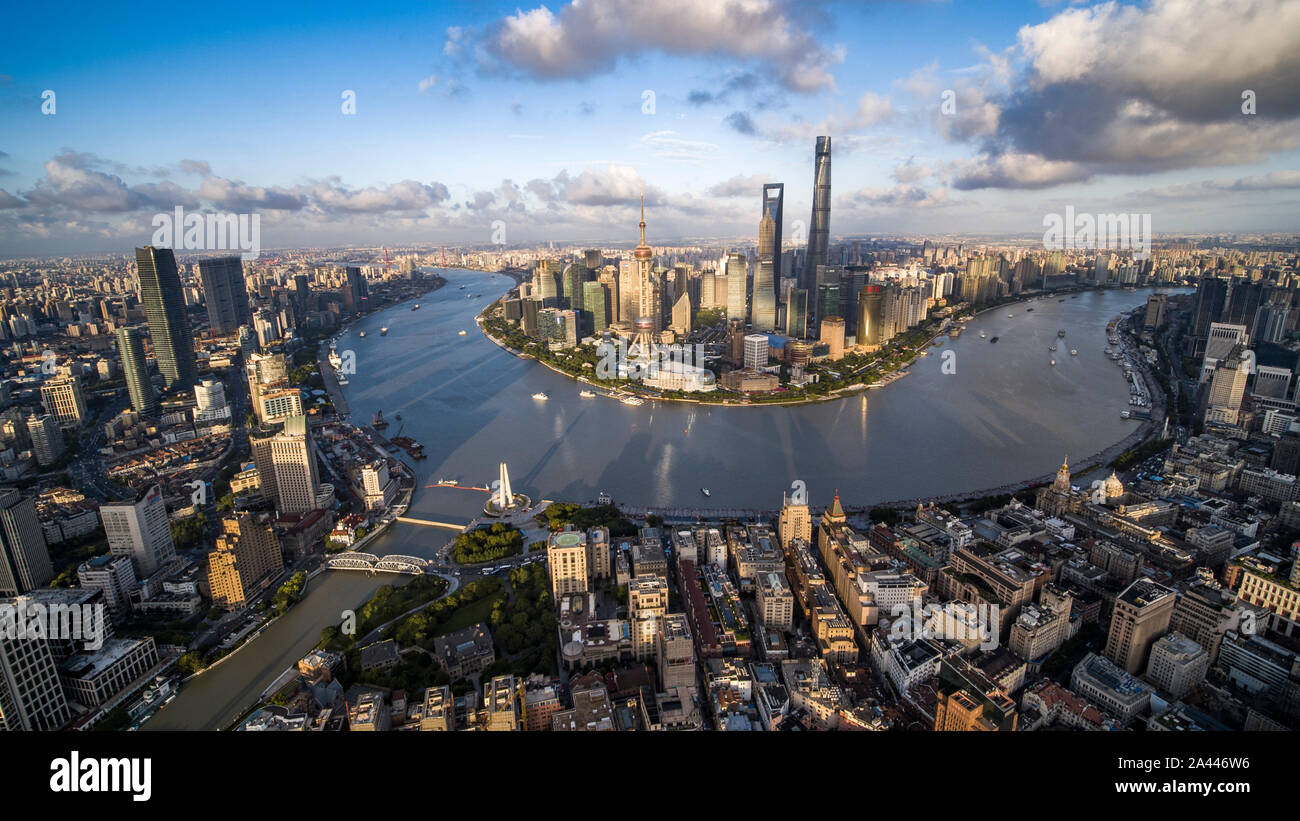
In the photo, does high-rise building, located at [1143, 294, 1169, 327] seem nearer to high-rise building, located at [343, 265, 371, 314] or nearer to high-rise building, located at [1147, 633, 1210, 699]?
high-rise building, located at [1147, 633, 1210, 699]

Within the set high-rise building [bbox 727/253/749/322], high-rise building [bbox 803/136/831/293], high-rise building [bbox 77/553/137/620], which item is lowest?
high-rise building [bbox 77/553/137/620]

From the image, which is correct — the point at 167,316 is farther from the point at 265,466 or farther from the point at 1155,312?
the point at 1155,312

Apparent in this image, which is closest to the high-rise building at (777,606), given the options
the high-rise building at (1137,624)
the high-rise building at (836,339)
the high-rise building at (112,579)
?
the high-rise building at (1137,624)

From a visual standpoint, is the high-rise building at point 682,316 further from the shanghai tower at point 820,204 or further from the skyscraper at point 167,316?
the skyscraper at point 167,316

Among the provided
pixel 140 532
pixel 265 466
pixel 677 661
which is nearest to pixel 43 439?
pixel 265 466

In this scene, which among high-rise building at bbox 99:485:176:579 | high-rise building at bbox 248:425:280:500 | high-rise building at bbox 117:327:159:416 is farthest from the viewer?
high-rise building at bbox 117:327:159:416

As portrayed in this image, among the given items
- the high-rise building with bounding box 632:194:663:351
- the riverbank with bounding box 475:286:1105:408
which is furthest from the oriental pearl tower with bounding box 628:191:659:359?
the riverbank with bounding box 475:286:1105:408

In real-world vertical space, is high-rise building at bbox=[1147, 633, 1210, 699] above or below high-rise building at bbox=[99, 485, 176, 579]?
below
